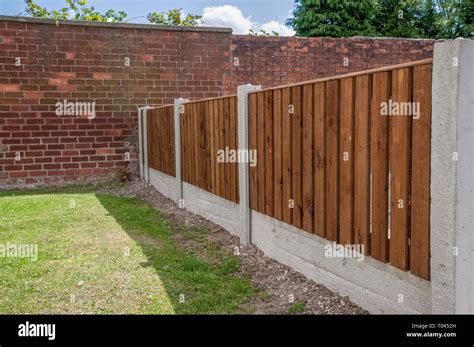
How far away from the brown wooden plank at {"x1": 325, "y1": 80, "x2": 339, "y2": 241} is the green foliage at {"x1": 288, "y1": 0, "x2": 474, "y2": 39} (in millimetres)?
18417

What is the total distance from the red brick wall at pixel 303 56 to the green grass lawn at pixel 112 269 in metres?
5.82

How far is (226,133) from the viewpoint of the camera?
5.45 meters

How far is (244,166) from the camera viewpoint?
16.3 ft

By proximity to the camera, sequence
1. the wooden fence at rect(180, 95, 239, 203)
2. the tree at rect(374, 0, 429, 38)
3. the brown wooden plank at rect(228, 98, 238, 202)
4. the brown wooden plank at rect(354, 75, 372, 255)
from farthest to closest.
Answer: the tree at rect(374, 0, 429, 38) → the wooden fence at rect(180, 95, 239, 203) → the brown wooden plank at rect(228, 98, 238, 202) → the brown wooden plank at rect(354, 75, 372, 255)

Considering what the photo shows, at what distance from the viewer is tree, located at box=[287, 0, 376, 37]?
68.2 ft

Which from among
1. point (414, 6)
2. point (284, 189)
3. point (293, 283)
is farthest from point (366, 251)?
point (414, 6)

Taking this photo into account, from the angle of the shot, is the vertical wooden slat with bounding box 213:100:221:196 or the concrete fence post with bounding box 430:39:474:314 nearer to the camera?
the concrete fence post with bounding box 430:39:474:314

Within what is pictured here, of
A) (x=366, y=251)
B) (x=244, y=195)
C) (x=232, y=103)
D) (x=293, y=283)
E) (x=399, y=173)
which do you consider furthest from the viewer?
(x=232, y=103)

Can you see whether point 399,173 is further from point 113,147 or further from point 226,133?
point 113,147

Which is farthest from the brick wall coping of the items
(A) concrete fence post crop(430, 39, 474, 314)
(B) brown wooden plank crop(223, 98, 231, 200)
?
(A) concrete fence post crop(430, 39, 474, 314)

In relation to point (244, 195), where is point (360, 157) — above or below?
above

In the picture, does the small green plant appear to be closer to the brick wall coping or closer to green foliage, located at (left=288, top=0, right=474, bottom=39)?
the brick wall coping

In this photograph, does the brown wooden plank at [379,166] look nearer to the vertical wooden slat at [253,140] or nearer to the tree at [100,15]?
the vertical wooden slat at [253,140]
